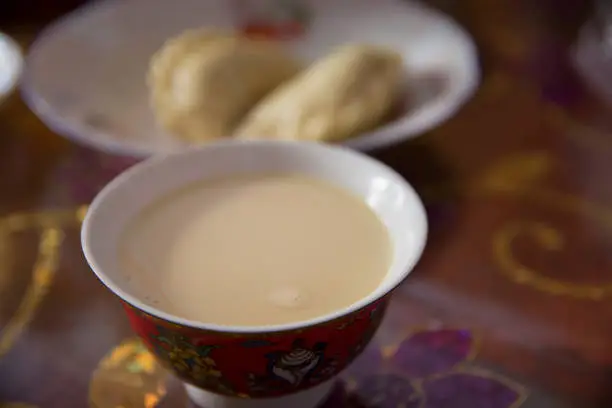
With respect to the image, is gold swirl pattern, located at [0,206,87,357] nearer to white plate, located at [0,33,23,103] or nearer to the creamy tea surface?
the creamy tea surface

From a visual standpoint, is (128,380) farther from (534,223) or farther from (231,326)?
(534,223)

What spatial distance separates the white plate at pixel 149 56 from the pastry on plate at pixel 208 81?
3 cm

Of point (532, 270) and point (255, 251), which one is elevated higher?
point (255, 251)

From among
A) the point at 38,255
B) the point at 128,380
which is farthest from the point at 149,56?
the point at 128,380

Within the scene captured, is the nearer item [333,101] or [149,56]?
[333,101]

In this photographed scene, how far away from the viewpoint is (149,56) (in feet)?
2.35

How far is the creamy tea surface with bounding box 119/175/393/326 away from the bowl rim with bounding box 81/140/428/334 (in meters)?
0.02

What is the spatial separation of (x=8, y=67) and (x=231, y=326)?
19.7 inches

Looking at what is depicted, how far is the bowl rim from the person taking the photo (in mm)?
318

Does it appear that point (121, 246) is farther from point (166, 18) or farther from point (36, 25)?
point (36, 25)

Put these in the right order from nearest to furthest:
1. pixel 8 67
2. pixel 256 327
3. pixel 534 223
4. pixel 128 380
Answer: pixel 256 327, pixel 128 380, pixel 534 223, pixel 8 67

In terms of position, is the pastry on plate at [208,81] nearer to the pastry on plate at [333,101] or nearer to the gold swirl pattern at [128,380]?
the pastry on plate at [333,101]

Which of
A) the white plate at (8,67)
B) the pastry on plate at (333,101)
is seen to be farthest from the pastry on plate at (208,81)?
the white plate at (8,67)

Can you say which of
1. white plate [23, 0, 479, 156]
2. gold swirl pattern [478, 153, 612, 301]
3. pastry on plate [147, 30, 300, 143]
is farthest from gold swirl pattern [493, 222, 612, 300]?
pastry on plate [147, 30, 300, 143]
